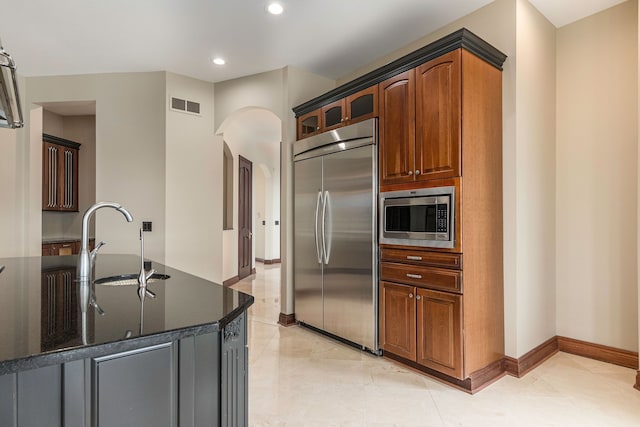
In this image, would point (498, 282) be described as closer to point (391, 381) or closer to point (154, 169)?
point (391, 381)

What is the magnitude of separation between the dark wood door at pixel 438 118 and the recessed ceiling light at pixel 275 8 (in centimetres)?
121

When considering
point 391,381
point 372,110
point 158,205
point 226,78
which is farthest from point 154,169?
point 391,381

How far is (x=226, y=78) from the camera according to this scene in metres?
4.41

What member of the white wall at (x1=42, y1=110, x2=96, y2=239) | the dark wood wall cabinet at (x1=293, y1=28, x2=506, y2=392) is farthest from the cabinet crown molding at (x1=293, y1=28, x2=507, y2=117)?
the white wall at (x1=42, y1=110, x2=96, y2=239)

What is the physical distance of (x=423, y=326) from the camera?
2.65 m

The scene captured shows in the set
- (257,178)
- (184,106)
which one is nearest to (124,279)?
(184,106)

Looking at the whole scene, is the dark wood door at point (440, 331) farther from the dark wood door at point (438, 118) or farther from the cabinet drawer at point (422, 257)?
the dark wood door at point (438, 118)

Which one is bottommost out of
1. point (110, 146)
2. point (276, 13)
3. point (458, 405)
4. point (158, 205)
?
point (458, 405)

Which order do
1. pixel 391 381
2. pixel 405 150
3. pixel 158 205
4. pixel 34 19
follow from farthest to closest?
pixel 158 205, pixel 34 19, pixel 405 150, pixel 391 381

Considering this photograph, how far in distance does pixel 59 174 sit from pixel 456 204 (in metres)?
5.40

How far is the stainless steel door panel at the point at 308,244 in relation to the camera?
3580 mm

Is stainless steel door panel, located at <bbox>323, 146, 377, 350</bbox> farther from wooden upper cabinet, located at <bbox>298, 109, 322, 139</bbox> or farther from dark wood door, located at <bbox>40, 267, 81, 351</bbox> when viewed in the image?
dark wood door, located at <bbox>40, 267, 81, 351</bbox>

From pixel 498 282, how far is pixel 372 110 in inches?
66.9

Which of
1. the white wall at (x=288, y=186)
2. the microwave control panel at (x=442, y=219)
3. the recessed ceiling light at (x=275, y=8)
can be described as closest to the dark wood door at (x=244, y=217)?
the white wall at (x=288, y=186)
